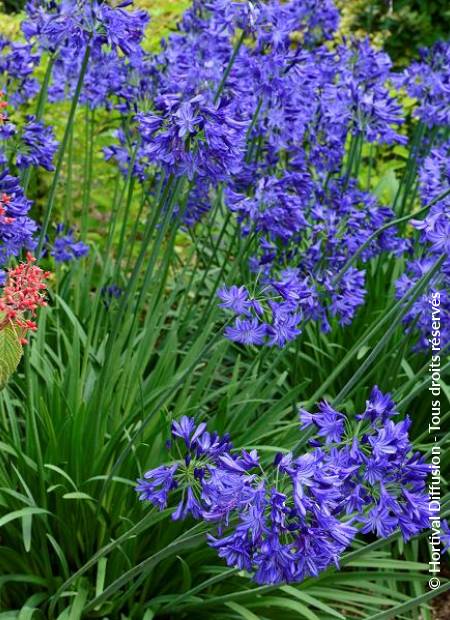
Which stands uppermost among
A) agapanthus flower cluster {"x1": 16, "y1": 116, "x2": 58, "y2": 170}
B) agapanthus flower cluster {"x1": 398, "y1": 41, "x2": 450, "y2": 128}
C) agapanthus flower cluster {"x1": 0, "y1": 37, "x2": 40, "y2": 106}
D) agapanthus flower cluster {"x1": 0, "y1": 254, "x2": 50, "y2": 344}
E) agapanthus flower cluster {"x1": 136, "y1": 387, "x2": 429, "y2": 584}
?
agapanthus flower cluster {"x1": 398, "y1": 41, "x2": 450, "y2": 128}

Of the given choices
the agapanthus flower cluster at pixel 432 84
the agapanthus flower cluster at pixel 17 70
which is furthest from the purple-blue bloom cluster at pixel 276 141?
the agapanthus flower cluster at pixel 17 70

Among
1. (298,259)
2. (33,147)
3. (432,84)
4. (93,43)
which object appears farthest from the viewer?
(432,84)

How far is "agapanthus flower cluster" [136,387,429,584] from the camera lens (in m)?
1.86

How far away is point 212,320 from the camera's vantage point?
3.55 metres

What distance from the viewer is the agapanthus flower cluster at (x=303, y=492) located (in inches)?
73.4

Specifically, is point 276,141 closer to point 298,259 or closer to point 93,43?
point 298,259

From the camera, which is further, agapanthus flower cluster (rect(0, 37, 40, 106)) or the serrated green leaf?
agapanthus flower cluster (rect(0, 37, 40, 106))

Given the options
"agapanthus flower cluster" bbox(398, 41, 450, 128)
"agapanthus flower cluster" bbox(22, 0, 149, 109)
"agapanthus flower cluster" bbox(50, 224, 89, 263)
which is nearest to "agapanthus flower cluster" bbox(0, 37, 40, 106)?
"agapanthus flower cluster" bbox(22, 0, 149, 109)

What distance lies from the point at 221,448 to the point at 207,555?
3.47 feet

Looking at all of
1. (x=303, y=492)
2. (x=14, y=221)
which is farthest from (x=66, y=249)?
(x=303, y=492)

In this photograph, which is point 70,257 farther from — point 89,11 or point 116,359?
point 89,11

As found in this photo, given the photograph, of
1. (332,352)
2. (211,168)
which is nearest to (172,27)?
(332,352)

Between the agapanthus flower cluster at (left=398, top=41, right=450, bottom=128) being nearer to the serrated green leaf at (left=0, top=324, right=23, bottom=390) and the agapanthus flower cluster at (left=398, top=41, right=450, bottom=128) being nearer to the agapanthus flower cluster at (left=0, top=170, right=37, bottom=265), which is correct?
the agapanthus flower cluster at (left=0, top=170, right=37, bottom=265)

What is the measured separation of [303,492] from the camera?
73.4 inches
